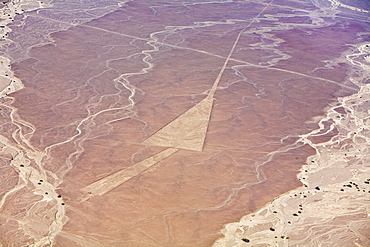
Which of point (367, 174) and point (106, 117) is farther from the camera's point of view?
point (106, 117)

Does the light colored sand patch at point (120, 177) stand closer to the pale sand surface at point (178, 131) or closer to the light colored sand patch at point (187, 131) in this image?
the pale sand surface at point (178, 131)

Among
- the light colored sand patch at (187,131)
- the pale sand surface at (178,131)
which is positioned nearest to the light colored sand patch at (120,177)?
the pale sand surface at (178,131)

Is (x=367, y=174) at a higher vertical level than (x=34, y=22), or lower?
lower

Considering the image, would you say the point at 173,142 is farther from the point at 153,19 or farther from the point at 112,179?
the point at 153,19

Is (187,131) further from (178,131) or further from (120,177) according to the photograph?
(120,177)

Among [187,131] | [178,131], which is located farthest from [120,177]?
[187,131]

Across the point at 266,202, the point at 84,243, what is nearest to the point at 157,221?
the point at 84,243
